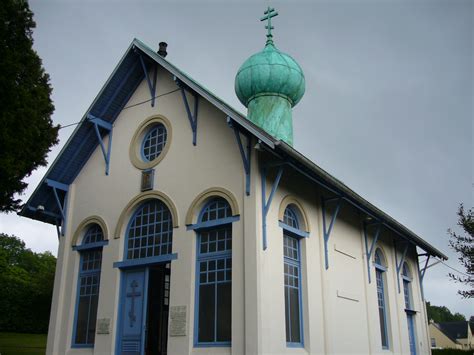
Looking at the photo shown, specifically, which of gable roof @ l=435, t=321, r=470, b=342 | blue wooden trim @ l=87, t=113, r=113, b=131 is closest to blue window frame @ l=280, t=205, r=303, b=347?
blue wooden trim @ l=87, t=113, r=113, b=131

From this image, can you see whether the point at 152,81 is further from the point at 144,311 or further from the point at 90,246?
the point at 144,311

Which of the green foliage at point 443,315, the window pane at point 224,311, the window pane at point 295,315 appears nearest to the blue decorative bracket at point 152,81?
the window pane at point 224,311

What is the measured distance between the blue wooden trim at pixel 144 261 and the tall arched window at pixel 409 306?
10048 mm

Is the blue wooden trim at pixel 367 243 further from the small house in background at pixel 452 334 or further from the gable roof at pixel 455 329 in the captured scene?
the gable roof at pixel 455 329

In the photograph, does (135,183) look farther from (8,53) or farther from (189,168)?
(8,53)

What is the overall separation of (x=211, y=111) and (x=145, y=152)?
2527 millimetres

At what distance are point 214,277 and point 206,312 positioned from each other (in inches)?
30.8

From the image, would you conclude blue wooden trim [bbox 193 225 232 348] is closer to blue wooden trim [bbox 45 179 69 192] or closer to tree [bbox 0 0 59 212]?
tree [bbox 0 0 59 212]

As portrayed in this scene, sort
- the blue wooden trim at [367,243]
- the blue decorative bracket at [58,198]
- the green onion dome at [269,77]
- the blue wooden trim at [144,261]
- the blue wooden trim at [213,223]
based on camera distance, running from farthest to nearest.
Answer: the green onion dome at [269,77]
the blue wooden trim at [367,243]
the blue decorative bracket at [58,198]
the blue wooden trim at [144,261]
the blue wooden trim at [213,223]

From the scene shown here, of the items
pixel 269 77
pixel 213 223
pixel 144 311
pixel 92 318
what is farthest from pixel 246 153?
pixel 269 77

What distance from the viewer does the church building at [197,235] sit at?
12203 mm

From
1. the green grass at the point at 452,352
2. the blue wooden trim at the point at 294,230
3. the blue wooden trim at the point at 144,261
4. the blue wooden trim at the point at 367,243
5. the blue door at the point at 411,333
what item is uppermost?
the blue wooden trim at the point at 367,243

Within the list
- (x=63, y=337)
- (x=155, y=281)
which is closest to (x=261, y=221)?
(x=155, y=281)

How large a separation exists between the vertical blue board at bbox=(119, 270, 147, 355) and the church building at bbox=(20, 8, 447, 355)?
3cm
